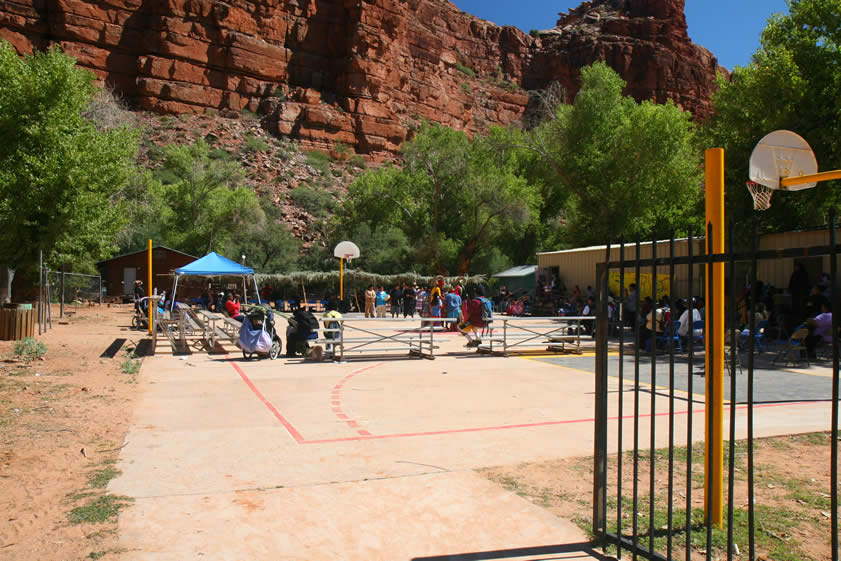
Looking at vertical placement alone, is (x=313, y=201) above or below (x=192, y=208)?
above

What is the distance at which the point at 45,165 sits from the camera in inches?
664

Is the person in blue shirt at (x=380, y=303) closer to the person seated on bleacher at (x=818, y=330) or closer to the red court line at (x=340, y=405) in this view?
the red court line at (x=340, y=405)

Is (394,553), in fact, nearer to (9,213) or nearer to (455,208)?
(9,213)

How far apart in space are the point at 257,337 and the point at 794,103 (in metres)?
17.8

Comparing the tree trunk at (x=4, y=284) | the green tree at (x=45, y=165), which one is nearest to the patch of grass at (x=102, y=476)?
the green tree at (x=45, y=165)

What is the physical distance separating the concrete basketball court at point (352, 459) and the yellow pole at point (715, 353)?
0.68 metres

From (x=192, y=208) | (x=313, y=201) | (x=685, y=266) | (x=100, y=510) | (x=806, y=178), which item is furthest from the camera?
(x=313, y=201)

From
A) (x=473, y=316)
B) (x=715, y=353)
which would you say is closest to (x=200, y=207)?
(x=473, y=316)

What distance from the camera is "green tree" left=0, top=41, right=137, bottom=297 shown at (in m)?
16.9

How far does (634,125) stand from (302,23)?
2210 inches

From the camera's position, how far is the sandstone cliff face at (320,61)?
228ft

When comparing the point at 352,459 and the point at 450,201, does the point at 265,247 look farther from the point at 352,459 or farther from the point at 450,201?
the point at 352,459

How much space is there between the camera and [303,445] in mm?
6262

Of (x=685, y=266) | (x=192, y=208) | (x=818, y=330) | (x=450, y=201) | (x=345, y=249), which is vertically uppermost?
(x=450, y=201)
